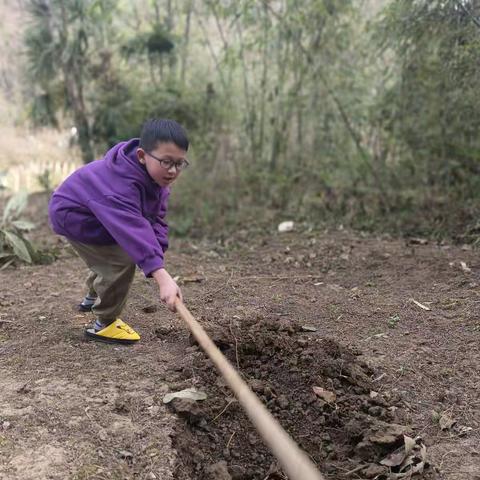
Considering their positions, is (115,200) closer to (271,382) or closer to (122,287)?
(122,287)

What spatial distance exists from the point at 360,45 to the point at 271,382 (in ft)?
20.8

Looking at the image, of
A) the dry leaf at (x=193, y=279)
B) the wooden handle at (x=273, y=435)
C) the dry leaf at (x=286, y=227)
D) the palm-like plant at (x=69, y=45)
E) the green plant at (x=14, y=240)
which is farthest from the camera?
the palm-like plant at (x=69, y=45)

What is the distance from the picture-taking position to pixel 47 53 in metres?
9.09

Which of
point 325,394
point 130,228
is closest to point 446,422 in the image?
point 325,394

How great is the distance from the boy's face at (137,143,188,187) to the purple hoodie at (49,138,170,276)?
0.08 metres

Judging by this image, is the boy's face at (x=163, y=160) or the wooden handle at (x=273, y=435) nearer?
the wooden handle at (x=273, y=435)

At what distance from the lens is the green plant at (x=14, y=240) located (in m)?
5.34

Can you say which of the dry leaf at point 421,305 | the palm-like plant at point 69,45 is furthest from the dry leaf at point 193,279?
the palm-like plant at point 69,45

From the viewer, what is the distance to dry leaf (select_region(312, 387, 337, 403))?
2840 mm

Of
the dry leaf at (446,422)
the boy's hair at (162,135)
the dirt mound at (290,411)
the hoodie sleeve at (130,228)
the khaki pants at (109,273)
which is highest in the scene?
the boy's hair at (162,135)

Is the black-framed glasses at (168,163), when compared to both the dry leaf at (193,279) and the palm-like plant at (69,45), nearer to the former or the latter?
the dry leaf at (193,279)

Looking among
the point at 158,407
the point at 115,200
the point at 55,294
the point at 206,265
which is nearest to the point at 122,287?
the point at 115,200

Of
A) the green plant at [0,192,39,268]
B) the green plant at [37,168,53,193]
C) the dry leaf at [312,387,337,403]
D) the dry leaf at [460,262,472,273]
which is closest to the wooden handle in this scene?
the dry leaf at [312,387,337,403]

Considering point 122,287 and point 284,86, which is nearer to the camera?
point 122,287
